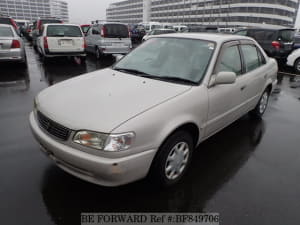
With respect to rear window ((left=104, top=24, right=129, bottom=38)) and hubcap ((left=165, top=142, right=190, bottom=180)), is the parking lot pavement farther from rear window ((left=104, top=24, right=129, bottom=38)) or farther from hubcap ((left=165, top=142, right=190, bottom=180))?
rear window ((left=104, top=24, right=129, bottom=38))

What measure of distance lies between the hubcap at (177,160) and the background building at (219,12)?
6312cm

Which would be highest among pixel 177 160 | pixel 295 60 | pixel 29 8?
pixel 29 8

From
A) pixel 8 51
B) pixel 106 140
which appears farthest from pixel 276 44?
pixel 106 140

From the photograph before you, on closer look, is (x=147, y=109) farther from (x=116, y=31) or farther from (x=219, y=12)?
(x=219, y=12)

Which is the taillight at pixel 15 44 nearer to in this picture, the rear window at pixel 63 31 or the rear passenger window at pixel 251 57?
the rear window at pixel 63 31

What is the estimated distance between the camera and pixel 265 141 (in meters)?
3.95

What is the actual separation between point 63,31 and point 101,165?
900 cm

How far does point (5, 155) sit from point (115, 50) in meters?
8.64

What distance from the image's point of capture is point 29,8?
13475 centimetres

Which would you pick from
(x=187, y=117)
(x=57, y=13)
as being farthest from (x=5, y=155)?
(x=57, y=13)

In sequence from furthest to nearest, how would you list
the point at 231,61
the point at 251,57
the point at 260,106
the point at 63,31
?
the point at 63,31
the point at 260,106
the point at 251,57
the point at 231,61

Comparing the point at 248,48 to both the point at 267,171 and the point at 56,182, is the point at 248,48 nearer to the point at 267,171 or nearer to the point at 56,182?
the point at 267,171

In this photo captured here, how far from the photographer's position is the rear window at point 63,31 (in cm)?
935

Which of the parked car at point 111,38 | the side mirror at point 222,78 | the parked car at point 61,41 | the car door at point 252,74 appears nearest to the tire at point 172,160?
the side mirror at point 222,78
